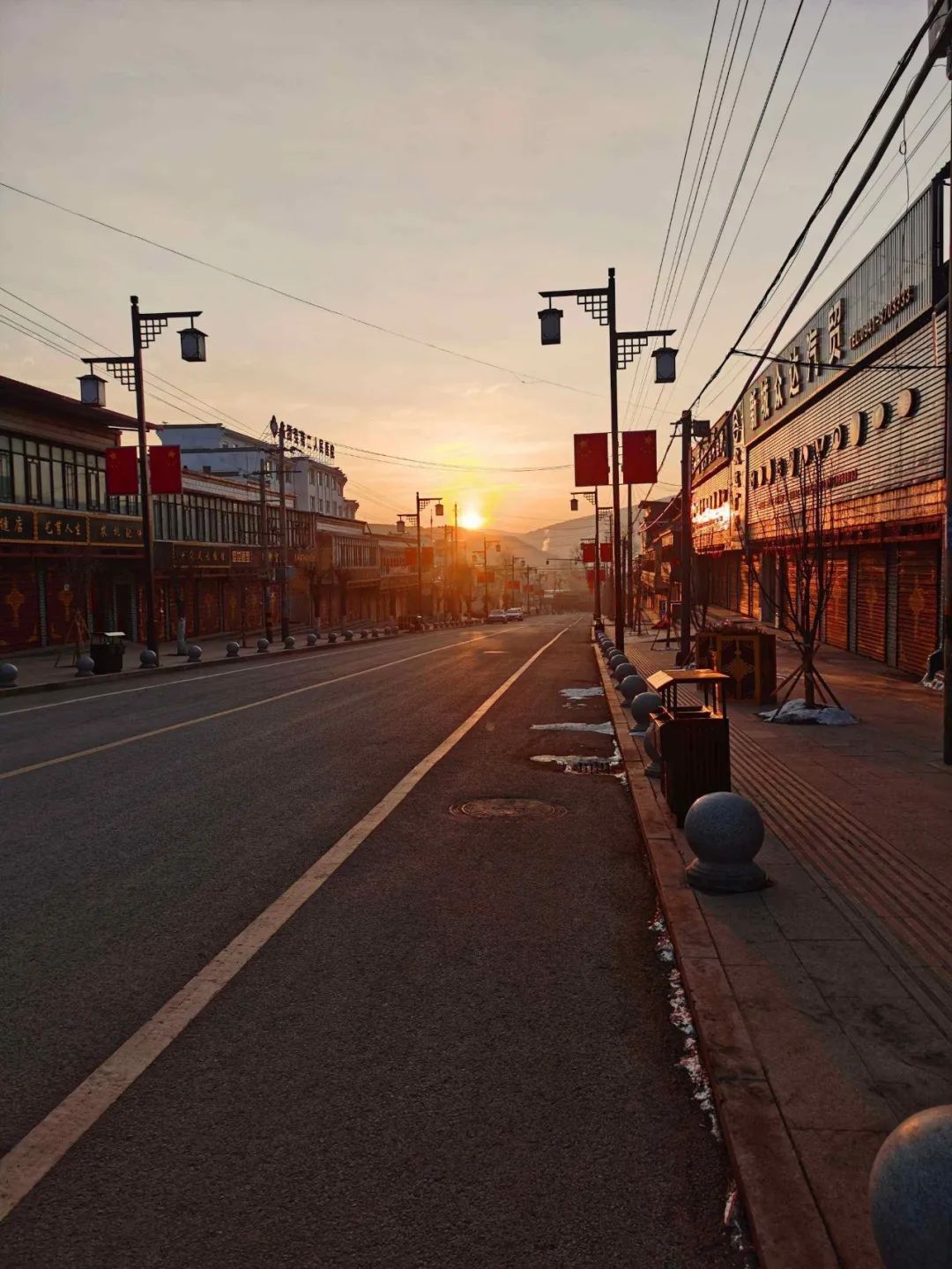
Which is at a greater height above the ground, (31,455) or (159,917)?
(31,455)

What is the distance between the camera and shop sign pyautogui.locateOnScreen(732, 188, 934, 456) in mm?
18469

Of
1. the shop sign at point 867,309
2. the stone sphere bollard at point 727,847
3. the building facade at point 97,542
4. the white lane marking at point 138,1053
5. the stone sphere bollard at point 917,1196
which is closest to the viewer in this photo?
the stone sphere bollard at point 917,1196

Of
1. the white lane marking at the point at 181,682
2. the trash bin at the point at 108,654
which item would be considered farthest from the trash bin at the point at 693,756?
the trash bin at the point at 108,654

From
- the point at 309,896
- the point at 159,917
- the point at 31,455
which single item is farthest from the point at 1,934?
the point at 31,455

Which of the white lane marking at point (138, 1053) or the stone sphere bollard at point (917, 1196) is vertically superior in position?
the stone sphere bollard at point (917, 1196)

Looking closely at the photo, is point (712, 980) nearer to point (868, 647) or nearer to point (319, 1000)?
point (319, 1000)

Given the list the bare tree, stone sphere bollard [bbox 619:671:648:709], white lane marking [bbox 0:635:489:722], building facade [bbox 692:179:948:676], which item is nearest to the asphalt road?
stone sphere bollard [bbox 619:671:648:709]

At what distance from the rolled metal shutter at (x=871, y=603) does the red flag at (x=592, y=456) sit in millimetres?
7085

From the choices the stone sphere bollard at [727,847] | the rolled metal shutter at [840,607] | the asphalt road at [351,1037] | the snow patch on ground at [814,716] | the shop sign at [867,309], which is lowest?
the asphalt road at [351,1037]

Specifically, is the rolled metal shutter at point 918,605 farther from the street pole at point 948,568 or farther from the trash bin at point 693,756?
the trash bin at point 693,756

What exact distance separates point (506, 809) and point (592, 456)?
17343mm

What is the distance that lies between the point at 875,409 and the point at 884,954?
19462 mm

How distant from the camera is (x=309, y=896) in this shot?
22.0 ft

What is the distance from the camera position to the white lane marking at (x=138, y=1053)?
3.55 m
